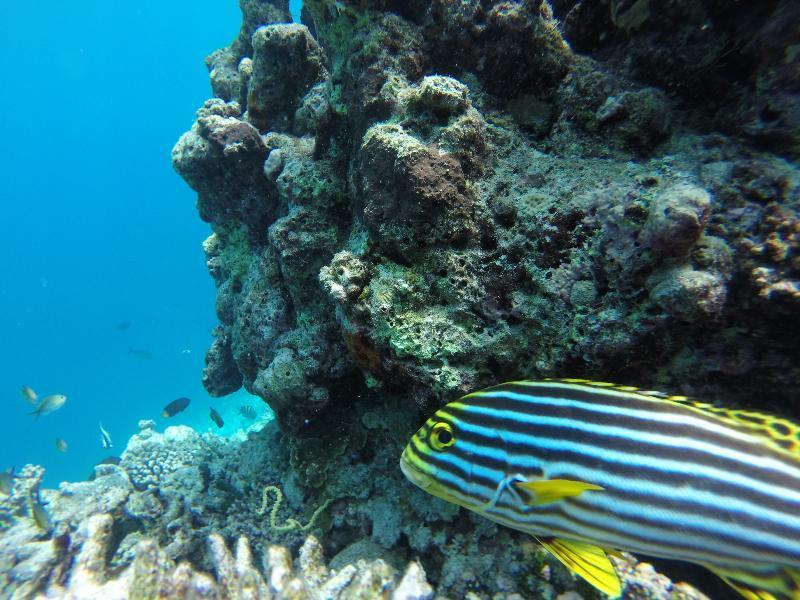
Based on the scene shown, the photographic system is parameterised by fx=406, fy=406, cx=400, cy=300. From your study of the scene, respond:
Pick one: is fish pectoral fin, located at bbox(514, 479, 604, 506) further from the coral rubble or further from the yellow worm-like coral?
the yellow worm-like coral

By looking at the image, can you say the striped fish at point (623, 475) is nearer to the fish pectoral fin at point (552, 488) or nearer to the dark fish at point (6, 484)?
the fish pectoral fin at point (552, 488)

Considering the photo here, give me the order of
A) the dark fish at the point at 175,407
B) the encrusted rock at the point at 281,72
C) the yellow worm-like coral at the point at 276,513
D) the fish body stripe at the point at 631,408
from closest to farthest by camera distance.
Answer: the fish body stripe at the point at 631,408
the yellow worm-like coral at the point at 276,513
the encrusted rock at the point at 281,72
the dark fish at the point at 175,407

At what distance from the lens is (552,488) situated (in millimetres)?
1426

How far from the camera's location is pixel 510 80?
3.12 meters

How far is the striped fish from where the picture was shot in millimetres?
1302

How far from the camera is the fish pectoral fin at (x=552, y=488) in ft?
4.62

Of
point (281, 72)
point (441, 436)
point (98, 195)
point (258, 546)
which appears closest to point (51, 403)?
point (258, 546)

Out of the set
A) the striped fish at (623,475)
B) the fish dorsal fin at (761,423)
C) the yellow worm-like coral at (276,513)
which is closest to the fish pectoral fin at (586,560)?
the striped fish at (623,475)

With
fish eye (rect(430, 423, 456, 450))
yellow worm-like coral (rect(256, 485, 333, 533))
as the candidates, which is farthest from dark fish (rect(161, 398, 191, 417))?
fish eye (rect(430, 423, 456, 450))

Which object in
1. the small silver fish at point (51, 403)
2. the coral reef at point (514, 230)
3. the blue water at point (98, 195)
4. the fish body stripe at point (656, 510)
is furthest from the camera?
the blue water at point (98, 195)

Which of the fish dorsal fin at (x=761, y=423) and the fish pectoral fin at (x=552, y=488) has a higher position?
the fish pectoral fin at (x=552, y=488)

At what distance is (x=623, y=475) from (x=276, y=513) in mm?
3701

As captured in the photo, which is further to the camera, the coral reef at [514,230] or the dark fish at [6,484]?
the dark fish at [6,484]

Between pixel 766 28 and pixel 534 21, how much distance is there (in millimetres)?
1379
